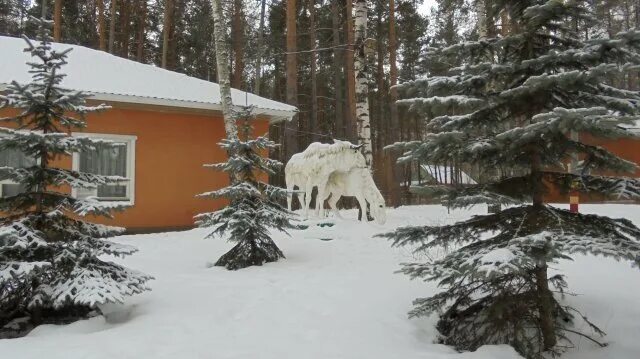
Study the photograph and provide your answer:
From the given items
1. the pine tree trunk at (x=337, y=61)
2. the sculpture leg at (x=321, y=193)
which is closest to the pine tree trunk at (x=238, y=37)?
the pine tree trunk at (x=337, y=61)

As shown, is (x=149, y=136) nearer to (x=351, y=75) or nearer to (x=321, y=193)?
(x=321, y=193)

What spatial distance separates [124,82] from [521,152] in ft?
31.2

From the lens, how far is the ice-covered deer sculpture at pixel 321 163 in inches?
405

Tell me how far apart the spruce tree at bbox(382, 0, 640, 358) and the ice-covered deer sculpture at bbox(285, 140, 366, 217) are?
599 centimetres

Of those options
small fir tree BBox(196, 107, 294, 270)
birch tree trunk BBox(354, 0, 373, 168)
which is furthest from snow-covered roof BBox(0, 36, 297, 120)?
small fir tree BBox(196, 107, 294, 270)

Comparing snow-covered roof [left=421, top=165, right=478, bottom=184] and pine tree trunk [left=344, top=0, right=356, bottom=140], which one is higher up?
pine tree trunk [left=344, top=0, right=356, bottom=140]

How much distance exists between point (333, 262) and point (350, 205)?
17.3 metres

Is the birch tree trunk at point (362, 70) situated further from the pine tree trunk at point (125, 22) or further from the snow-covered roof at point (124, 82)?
the pine tree trunk at point (125, 22)

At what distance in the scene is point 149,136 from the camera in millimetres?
11078

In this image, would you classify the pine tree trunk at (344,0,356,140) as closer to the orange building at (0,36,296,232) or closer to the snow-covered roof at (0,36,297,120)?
the snow-covered roof at (0,36,297,120)

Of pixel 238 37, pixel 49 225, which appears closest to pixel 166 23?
pixel 238 37

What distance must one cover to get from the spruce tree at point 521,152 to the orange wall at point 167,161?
8371 mm

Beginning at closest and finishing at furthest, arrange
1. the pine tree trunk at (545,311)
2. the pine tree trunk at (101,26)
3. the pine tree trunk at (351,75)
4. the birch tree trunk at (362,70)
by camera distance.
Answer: the pine tree trunk at (545,311) < the birch tree trunk at (362,70) < the pine tree trunk at (351,75) < the pine tree trunk at (101,26)

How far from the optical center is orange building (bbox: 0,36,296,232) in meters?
10.4
